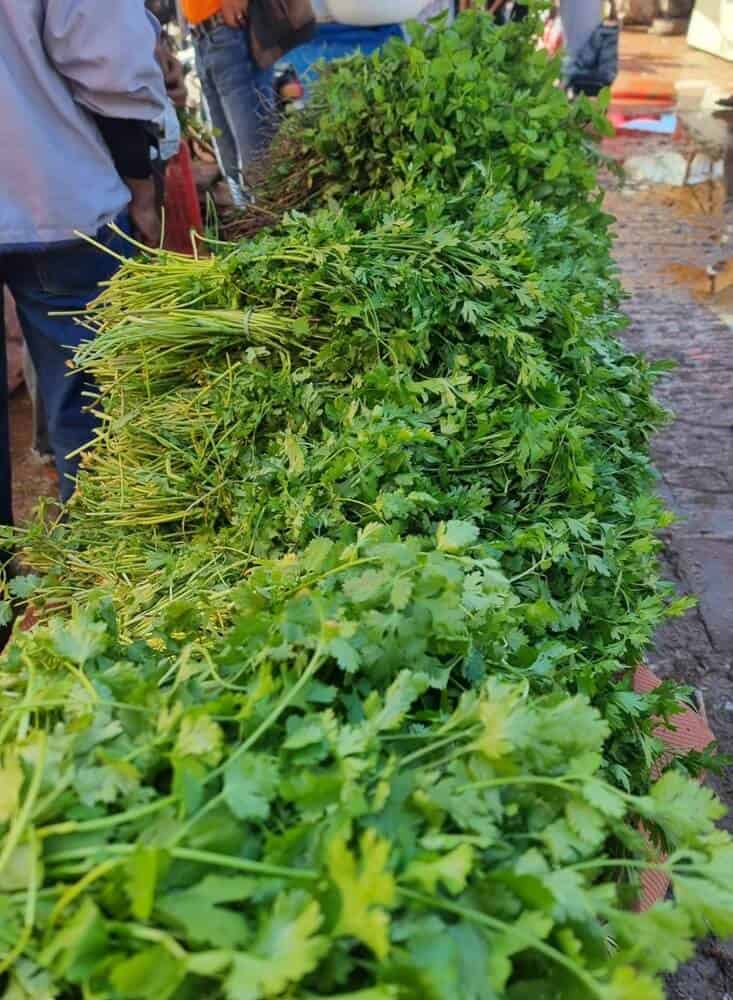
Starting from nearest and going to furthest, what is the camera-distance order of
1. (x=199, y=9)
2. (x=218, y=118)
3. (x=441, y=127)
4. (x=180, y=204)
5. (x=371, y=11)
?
(x=441, y=127), (x=180, y=204), (x=199, y=9), (x=218, y=118), (x=371, y=11)

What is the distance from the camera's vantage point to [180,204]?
3508 mm

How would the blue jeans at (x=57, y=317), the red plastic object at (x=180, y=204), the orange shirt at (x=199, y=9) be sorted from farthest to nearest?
1. the orange shirt at (x=199, y=9)
2. the red plastic object at (x=180, y=204)
3. the blue jeans at (x=57, y=317)

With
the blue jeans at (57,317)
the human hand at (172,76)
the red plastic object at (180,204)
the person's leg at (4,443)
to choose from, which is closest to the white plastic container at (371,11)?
the human hand at (172,76)

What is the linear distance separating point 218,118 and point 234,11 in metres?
0.54

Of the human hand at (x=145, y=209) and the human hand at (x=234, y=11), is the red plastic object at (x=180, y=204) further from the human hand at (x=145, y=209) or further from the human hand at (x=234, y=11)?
the human hand at (x=234, y=11)

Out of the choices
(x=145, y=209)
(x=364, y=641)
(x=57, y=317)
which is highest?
(x=364, y=641)

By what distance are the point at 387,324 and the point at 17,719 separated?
4.04ft

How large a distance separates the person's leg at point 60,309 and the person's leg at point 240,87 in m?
2.03

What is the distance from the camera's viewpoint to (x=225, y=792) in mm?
869

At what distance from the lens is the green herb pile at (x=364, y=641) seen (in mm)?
802

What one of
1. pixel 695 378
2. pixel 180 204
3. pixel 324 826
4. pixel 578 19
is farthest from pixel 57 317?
pixel 578 19

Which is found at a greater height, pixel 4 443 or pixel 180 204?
pixel 180 204

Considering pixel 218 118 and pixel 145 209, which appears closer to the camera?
pixel 145 209

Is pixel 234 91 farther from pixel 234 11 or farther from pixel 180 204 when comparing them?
pixel 180 204
